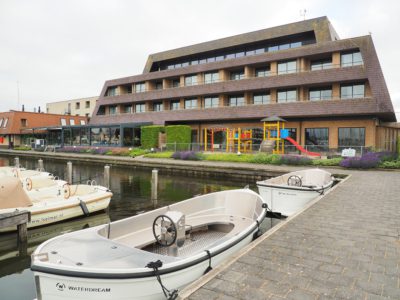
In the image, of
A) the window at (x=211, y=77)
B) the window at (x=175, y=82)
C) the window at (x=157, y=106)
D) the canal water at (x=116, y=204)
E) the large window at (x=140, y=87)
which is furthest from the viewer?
the large window at (x=140, y=87)

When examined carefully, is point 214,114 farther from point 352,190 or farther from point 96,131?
point 352,190

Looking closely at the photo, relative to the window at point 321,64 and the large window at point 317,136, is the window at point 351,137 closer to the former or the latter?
the large window at point 317,136

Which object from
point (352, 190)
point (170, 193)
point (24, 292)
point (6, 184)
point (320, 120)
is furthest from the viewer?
point (320, 120)

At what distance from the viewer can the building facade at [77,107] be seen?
63844 millimetres

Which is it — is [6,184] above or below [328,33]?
below

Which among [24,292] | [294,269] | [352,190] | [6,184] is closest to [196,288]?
[294,269]

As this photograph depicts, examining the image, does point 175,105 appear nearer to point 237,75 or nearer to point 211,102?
point 211,102

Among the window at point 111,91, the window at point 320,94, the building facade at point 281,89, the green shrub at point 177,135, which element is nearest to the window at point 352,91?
the building facade at point 281,89

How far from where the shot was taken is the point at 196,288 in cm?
402

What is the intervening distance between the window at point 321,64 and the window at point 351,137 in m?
7.18

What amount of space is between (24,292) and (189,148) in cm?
2587

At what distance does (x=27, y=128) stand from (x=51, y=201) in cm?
4933

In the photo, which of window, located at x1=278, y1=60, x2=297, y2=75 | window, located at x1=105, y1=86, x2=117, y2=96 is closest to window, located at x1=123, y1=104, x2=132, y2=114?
window, located at x1=105, y1=86, x2=117, y2=96

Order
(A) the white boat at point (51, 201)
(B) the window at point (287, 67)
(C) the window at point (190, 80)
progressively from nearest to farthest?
(A) the white boat at point (51, 201), (B) the window at point (287, 67), (C) the window at point (190, 80)
